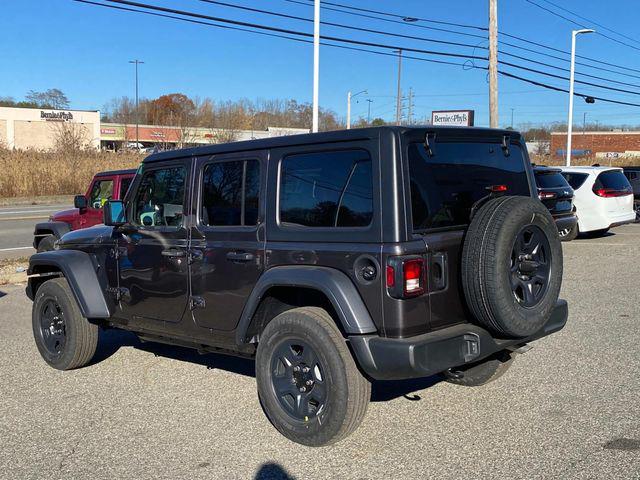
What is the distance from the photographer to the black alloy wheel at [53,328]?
6094 millimetres

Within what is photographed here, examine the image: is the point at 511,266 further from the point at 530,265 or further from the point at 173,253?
the point at 173,253

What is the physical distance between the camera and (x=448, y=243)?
410cm

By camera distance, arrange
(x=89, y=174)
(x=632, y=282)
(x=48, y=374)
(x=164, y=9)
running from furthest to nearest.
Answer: (x=89, y=174) → (x=164, y=9) → (x=632, y=282) → (x=48, y=374)

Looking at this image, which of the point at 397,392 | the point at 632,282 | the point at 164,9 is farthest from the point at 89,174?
the point at 397,392

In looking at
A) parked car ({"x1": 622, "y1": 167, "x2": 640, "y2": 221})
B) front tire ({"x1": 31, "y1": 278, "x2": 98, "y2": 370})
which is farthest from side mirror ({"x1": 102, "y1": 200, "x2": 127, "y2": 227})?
parked car ({"x1": 622, "y1": 167, "x2": 640, "y2": 221})

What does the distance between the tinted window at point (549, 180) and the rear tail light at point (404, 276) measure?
984 cm

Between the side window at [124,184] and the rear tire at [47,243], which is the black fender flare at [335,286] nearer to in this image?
the side window at [124,184]

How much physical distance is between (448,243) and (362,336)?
0.80 meters

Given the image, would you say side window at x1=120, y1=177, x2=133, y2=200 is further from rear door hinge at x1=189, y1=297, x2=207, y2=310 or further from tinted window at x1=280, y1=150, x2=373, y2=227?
tinted window at x1=280, y1=150, x2=373, y2=227

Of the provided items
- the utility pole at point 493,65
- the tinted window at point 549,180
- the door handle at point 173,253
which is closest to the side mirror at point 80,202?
the door handle at point 173,253

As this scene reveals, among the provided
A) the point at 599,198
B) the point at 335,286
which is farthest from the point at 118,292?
the point at 599,198

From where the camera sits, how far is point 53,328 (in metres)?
6.20

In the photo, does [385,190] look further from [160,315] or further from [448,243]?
[160,315]

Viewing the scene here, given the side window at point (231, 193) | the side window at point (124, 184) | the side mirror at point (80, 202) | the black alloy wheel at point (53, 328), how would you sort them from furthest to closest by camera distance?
the side window at point (124, 184) < the side mirror at point (80, 202) < the black alloy wheel at point (53, 328) < the side window at point (231, 193)
